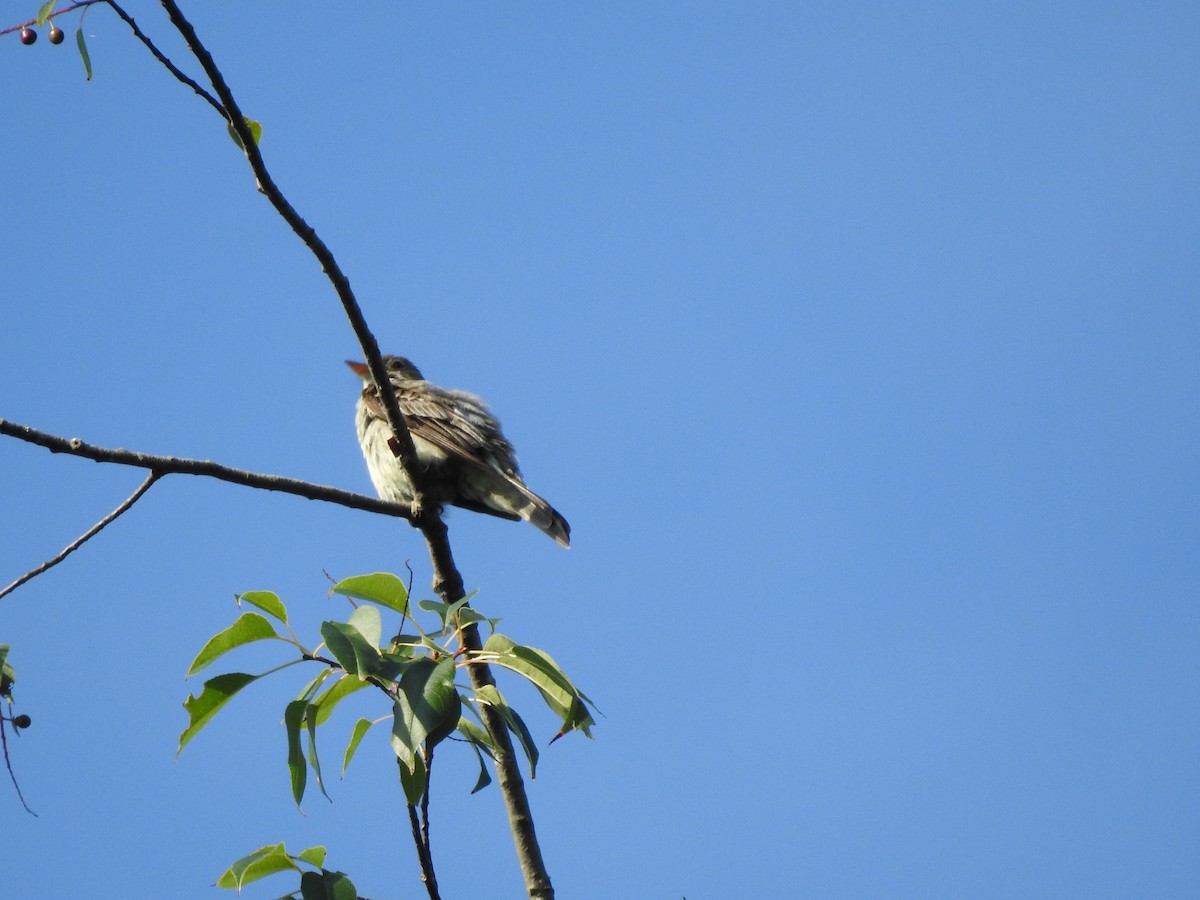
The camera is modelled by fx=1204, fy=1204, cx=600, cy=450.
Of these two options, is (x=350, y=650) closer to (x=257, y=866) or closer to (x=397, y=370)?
(x=257, y=866)

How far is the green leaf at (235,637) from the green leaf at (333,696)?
224 mm

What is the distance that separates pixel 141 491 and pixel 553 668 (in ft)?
5.10

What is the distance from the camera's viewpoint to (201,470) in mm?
4172

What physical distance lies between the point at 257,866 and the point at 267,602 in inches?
28.2

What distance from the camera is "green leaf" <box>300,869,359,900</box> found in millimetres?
3004

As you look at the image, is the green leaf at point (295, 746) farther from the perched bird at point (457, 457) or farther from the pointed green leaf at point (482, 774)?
the perched bird at point (457, 457)

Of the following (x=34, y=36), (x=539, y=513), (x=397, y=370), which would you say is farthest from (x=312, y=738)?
(x=397, y=370)

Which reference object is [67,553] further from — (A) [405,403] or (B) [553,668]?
(A) [405,403]

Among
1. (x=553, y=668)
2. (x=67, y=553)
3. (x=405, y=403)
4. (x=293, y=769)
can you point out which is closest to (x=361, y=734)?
(x=293, y=769)

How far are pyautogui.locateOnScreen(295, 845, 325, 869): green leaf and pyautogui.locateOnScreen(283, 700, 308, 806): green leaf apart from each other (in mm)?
234

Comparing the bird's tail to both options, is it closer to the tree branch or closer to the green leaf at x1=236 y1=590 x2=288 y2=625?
the tree branch

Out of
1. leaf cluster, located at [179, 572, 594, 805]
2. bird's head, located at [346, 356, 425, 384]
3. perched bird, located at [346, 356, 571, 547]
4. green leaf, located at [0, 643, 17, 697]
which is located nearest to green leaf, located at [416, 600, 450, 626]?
leaf cluster, located at [179, 572, 594, 805]

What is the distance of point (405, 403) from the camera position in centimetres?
945

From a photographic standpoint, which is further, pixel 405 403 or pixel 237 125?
pixel 405 403
